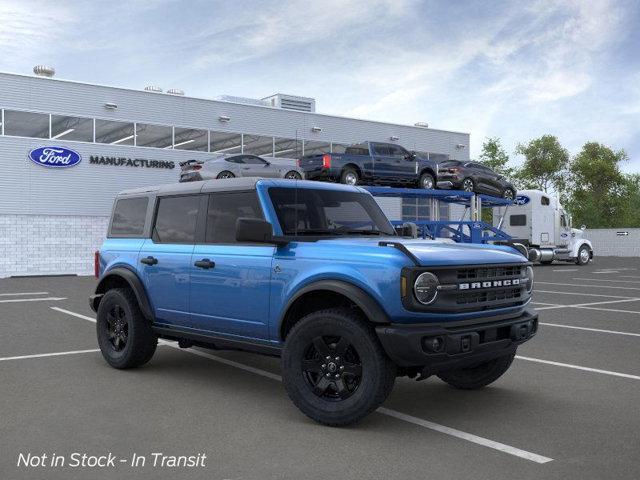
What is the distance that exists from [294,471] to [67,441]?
1.70 metres

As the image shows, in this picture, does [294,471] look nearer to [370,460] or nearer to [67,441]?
[370,460]

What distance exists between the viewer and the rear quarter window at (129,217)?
7.25m

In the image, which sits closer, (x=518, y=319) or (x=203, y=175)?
(x=518, y=319)

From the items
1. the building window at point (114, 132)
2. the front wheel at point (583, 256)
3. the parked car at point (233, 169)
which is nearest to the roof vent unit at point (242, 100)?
the building window at point (114, 132)

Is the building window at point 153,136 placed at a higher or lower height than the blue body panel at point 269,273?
higher

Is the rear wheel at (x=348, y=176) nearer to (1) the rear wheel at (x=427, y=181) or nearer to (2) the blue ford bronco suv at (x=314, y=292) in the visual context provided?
(1) the rear wheel at (x=427, y=181)

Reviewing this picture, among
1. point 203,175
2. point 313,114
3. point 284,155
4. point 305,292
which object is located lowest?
point 305,292

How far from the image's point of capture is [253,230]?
5.27 meters

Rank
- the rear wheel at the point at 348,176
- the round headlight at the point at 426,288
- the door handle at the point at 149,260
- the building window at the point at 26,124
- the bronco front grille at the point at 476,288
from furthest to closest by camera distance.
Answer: the building window at the point at 26,124 → the rear wheel at the point at 348,176 → the door handle at the point at 149,260 → the bronco front grille at the point at 476,288 → the round headlight at the point at 426,288

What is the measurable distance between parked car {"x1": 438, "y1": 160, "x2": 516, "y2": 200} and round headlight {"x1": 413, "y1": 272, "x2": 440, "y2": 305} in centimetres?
1922

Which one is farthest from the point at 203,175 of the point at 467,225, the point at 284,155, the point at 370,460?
the point at 370,460

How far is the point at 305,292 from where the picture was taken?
5.21 m

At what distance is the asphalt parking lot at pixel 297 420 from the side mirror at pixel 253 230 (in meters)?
1.42

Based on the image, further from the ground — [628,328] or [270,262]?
[270,262]
